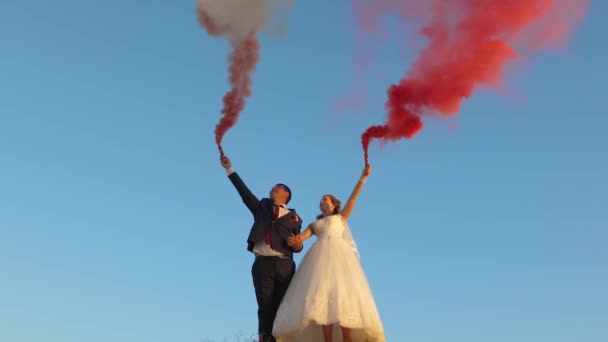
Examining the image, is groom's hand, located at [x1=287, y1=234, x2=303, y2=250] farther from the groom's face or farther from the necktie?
the groom's face

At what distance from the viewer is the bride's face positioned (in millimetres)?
14375

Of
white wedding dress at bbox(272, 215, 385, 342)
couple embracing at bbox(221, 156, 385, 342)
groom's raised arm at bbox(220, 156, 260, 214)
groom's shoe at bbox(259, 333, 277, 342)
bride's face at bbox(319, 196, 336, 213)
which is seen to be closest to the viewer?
white wedding dress at bbox(272, 215, 385, 342)

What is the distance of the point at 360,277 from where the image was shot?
13617mm

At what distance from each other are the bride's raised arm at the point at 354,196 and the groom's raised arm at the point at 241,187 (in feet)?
5.55

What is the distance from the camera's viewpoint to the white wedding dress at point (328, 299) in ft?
42.0

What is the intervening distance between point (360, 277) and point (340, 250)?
64 centimetres

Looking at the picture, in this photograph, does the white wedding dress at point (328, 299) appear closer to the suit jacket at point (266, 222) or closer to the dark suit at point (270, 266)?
the dark suit at point (270, 266)

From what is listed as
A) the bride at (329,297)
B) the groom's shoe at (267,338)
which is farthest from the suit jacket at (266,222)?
the groom's shoe at (267,338)

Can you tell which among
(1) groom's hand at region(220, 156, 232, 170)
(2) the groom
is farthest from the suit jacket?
(1) groom's hand at region(220, 156, 232, 170)

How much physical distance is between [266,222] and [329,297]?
183 centimetres

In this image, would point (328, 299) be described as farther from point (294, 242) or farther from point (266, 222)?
point (266, 222)

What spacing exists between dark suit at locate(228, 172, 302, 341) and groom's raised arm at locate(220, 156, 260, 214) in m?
0.12

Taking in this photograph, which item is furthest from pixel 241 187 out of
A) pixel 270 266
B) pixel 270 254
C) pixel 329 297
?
pixel 329 297

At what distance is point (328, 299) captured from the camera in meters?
13.0
